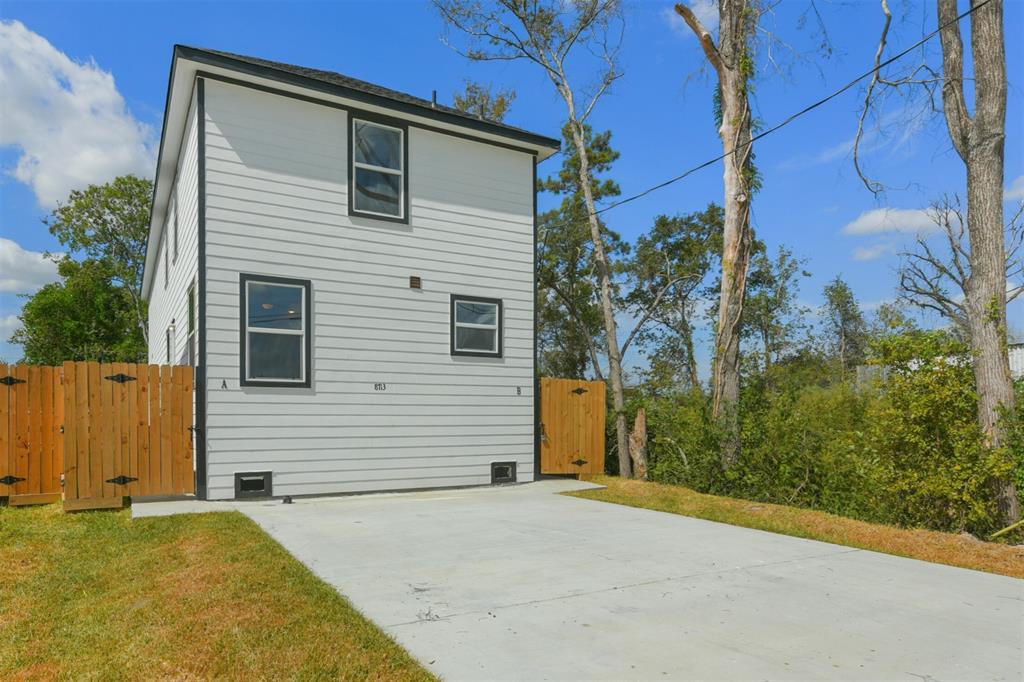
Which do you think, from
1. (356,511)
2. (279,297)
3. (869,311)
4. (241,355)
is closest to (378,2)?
(279,297)

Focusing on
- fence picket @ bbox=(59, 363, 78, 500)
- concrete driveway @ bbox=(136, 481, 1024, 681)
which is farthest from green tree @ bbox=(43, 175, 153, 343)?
concrete driveway @ bbox=(136, 481, 1024, 681)

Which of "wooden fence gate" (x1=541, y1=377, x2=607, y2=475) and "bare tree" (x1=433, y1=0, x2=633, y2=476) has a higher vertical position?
"bare tree" (x1=433, y1=0, x2=633, y2=476)

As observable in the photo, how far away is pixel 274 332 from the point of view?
8258mm

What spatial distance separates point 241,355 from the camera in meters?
7.96

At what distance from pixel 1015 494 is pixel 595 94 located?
9.92 metres

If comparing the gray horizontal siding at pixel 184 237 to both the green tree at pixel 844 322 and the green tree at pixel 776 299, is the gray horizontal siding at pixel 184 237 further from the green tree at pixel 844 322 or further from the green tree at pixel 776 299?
the green tree at pixel 844 322

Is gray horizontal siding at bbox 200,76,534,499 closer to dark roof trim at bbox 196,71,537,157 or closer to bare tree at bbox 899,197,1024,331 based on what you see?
dark roof trim at bbox 196,71,537,157

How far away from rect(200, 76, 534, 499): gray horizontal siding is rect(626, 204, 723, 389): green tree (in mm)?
12031

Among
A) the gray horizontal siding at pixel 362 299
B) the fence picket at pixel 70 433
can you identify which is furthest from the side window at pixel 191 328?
the fence picket at pixel 70 433

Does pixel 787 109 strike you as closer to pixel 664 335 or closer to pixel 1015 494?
pixel 1015 494

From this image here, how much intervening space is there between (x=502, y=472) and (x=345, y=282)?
148 inches

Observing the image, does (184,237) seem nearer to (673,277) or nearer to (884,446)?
(884,446)

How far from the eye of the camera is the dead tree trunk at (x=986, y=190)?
6.44m

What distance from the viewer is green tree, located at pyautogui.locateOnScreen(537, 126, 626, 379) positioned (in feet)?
67.1
